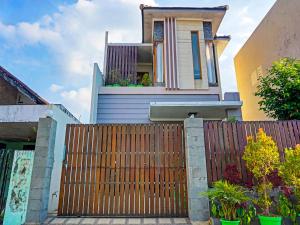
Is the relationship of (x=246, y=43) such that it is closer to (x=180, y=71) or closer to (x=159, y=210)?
(x=180, y=71)

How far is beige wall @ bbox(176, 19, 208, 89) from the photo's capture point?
9.11 metres

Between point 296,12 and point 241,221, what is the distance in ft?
32.3

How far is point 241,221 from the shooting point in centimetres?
399

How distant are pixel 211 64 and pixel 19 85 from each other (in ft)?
25.9

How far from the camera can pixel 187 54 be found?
945 centimetres

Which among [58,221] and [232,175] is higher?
[232,175]

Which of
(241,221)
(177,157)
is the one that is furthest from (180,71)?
(241,221)

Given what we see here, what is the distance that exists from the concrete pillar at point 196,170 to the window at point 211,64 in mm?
5141

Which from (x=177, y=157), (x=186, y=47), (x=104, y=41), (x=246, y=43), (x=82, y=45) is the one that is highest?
(x=246, y=43)

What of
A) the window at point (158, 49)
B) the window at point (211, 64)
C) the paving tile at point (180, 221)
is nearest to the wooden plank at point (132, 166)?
the paving tile at point (180, 221)

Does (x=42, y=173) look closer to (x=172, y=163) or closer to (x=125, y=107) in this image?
A: (x=172, y=163)

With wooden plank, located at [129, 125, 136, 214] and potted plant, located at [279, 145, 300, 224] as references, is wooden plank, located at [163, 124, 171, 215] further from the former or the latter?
potted plant, located at [279, 145, 300, 224]

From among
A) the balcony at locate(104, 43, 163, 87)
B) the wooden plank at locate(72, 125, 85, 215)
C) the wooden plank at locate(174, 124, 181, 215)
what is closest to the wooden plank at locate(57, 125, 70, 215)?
the wooden plank at locate(72, 125, 85, 215)

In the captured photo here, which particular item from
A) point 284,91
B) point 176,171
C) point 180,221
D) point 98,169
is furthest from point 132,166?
point 284,91
